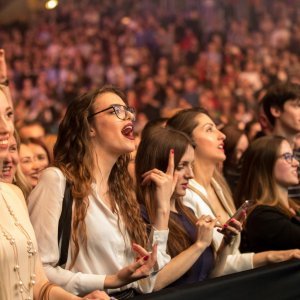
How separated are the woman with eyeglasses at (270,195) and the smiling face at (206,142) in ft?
0.92

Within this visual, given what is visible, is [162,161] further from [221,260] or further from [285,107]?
[285,107]

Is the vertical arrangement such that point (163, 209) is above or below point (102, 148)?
below

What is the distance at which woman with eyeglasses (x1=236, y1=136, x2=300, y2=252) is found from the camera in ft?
13.4

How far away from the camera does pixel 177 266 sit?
3393 millimetres

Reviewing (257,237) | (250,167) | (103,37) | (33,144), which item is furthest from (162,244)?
(103,37)

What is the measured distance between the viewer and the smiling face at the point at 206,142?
421 cm

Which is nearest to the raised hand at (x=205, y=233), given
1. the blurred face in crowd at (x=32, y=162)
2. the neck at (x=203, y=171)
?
the neck at (x=203, y=171)

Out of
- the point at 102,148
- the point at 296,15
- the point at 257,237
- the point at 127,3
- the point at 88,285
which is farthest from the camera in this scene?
the point at 127,3

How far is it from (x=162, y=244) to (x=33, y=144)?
2098 millimetres

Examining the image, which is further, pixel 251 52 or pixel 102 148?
pixel 251 52

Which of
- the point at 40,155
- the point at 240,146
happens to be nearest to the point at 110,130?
Result: the point at 40,155

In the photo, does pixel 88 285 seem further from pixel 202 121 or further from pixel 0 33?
pixel 0 33

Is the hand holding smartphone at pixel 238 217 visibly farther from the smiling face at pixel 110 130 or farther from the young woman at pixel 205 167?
the smiling face at pixel 110 130

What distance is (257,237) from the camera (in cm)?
415
